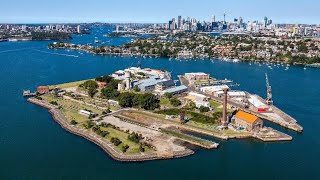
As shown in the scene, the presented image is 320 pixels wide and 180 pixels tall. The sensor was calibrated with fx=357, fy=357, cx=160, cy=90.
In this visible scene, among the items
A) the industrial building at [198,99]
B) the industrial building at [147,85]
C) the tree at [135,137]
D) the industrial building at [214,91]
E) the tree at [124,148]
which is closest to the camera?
the tree at [124,148]

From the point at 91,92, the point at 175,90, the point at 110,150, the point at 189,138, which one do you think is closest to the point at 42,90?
the point at 91,92

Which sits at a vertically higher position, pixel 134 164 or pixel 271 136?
pixel 271 136

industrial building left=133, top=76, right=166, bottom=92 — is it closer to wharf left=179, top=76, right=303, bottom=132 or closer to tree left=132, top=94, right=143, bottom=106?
tree left=132, top=94, right=143, bottom=106

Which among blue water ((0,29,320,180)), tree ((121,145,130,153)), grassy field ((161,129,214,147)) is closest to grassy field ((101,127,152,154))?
tree ((121,145,130,153))

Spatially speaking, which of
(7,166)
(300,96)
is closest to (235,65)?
(300,96)

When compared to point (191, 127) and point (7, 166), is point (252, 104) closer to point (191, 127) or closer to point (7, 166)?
point (191, 127)

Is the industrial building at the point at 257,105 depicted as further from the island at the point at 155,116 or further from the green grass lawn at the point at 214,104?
the green grass lawn at the point at 214,104

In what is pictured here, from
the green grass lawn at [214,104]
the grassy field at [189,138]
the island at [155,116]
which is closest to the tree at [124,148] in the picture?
the island at [155,116]

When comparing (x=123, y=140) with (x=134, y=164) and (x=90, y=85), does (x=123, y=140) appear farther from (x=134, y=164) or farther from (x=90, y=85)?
(x=90, y=85)
